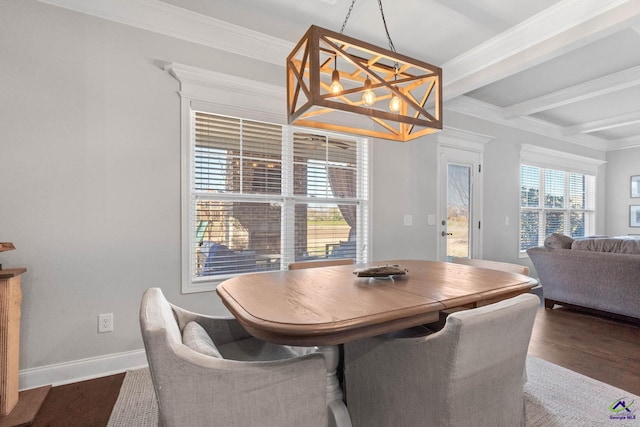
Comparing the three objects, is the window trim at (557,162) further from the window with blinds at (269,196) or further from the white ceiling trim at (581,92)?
the window with blinds at (269,196)

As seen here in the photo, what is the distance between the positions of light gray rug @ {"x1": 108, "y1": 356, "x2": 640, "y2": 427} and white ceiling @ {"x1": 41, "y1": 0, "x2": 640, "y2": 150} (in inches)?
94.1

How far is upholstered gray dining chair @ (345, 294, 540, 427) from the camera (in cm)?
105

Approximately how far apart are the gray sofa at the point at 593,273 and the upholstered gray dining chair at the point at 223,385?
137 inches

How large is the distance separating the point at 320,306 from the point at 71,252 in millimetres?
1866

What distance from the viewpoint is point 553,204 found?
5535mm

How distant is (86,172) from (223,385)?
1914mm

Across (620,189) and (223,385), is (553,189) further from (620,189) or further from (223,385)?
(223,385)

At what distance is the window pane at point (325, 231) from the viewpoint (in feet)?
9.87

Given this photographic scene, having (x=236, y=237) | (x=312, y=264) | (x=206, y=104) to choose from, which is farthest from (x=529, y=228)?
(x=206, y=104)

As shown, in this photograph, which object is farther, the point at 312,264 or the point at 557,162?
the point at 557,162

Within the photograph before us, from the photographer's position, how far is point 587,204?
6207 mm

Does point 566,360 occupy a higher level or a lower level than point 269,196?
lower

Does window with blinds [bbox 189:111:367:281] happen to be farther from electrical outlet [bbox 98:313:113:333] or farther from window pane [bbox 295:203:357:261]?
electrical outlet [bbox 98:313:113:333]

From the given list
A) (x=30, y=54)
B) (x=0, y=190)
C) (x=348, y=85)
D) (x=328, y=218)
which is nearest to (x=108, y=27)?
(x=30, y=54)
